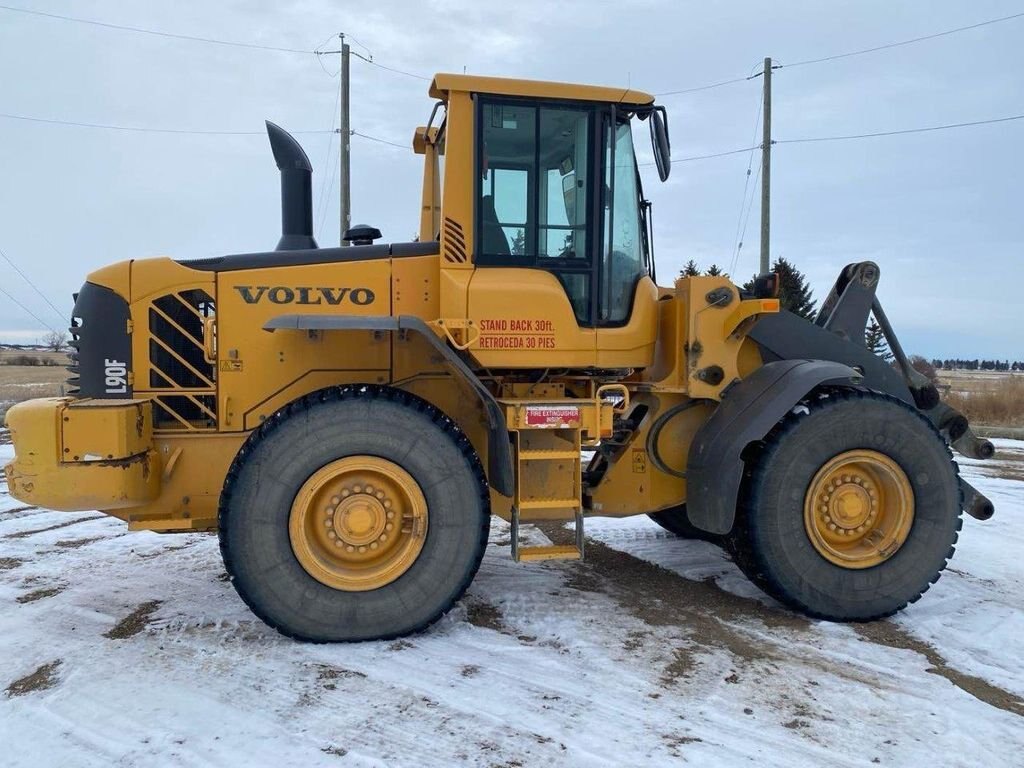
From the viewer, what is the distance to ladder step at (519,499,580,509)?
171 inches

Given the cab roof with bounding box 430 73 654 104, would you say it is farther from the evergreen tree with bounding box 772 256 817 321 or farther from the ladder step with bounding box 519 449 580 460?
the evergreen tree with bounding box 772 256 817 321

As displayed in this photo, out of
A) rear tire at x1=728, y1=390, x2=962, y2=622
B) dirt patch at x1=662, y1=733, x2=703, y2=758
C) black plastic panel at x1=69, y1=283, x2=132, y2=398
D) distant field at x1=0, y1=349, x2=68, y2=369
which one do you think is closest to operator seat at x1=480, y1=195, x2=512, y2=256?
rear tire at x1=728, y1=390, x2=962, y2=622

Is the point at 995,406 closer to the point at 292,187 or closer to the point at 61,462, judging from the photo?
the point at 292,187

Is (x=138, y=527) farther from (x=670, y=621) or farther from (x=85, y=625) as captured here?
(x=670, y=621)

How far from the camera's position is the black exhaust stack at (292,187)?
4.93m

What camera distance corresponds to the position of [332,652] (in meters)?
3.83

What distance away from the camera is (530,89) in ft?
14.5

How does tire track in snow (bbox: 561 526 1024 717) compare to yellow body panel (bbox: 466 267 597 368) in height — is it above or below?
below

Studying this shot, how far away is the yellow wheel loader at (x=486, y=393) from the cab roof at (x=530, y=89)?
1 cm

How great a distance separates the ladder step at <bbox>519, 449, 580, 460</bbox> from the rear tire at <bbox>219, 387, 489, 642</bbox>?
32 cm

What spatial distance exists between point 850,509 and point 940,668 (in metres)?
1.02

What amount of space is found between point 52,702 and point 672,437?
3.60 metres

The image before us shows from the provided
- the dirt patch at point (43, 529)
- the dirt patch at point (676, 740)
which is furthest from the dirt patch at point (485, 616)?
the dirt patch at point (43, 529)

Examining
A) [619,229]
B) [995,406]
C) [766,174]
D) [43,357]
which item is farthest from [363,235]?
[43,357]
